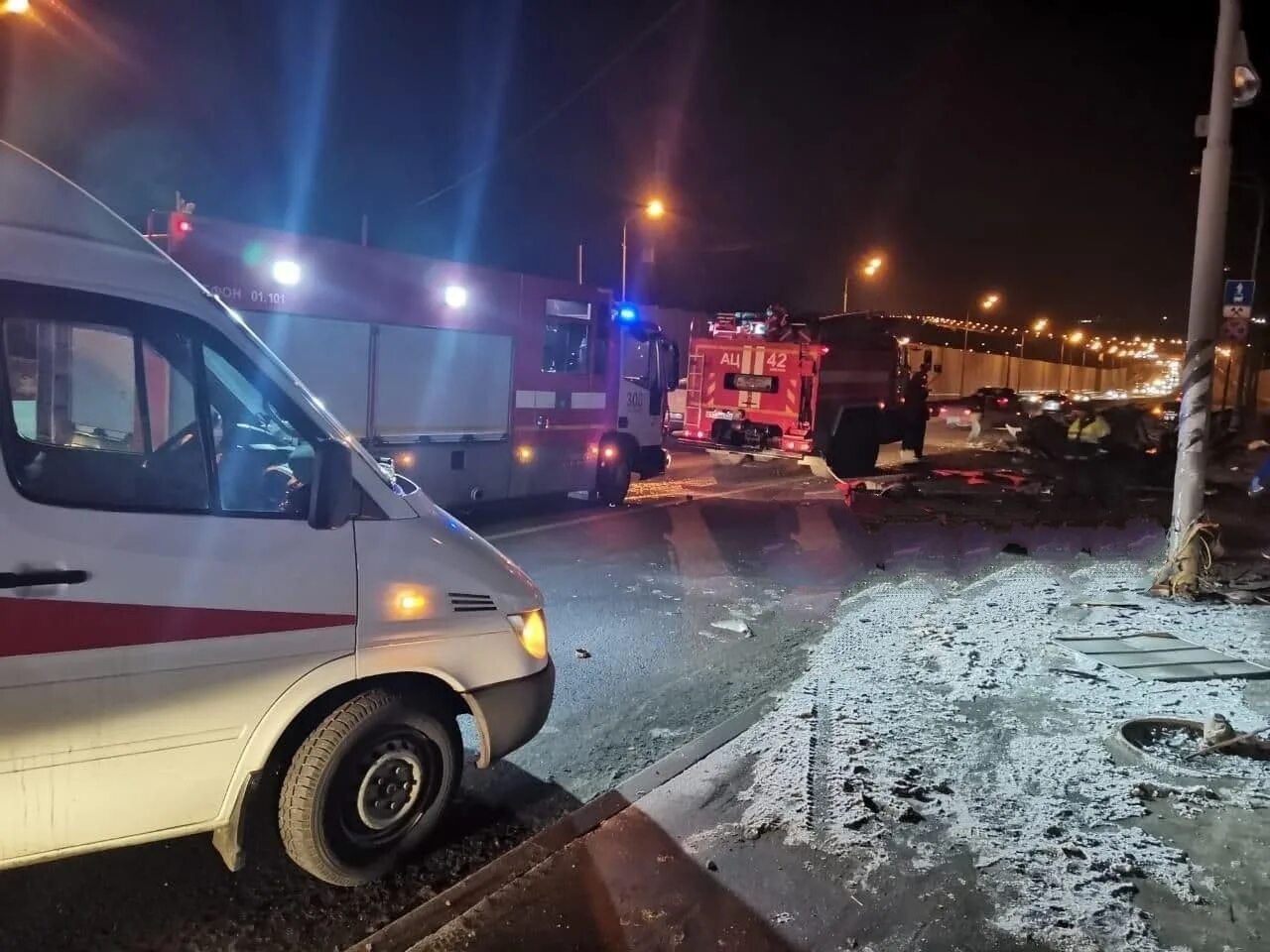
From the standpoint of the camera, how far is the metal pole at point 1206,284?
7.68 metres

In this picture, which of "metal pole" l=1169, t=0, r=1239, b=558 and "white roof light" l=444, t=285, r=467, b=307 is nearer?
"metal pole" l=1169, t=0, r=1239, b=558

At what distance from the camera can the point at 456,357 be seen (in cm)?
1023

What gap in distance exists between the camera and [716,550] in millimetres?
10234

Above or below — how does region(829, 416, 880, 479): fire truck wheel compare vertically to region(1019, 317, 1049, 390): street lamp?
below

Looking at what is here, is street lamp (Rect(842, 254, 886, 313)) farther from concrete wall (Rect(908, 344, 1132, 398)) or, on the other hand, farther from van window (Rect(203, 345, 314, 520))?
van window (Rect(203, 345, 314, 520))

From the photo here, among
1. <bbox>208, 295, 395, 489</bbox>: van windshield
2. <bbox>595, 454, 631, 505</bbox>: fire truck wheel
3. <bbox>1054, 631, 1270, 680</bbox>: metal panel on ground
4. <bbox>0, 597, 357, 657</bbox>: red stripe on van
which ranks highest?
<bbox>208, 295, 395, 489</bbox>: van windshield

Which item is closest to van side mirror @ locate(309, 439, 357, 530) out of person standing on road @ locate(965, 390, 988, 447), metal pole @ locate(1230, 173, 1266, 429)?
metal pole @ locate(1230, 173, 1266, 429)

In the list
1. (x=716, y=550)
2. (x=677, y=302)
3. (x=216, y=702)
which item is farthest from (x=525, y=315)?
(x=677, y=302)

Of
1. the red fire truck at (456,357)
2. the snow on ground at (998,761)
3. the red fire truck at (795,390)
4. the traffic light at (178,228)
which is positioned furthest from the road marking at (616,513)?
the snow on ground at (998,761)

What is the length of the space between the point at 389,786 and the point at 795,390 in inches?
568

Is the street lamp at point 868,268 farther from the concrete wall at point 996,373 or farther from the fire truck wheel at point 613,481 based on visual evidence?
the fire truck wheel at point 613,481

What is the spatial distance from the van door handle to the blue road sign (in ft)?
30.5

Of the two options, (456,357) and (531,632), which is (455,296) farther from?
(531,632)

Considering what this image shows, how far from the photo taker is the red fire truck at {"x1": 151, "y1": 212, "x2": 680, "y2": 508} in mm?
8602
